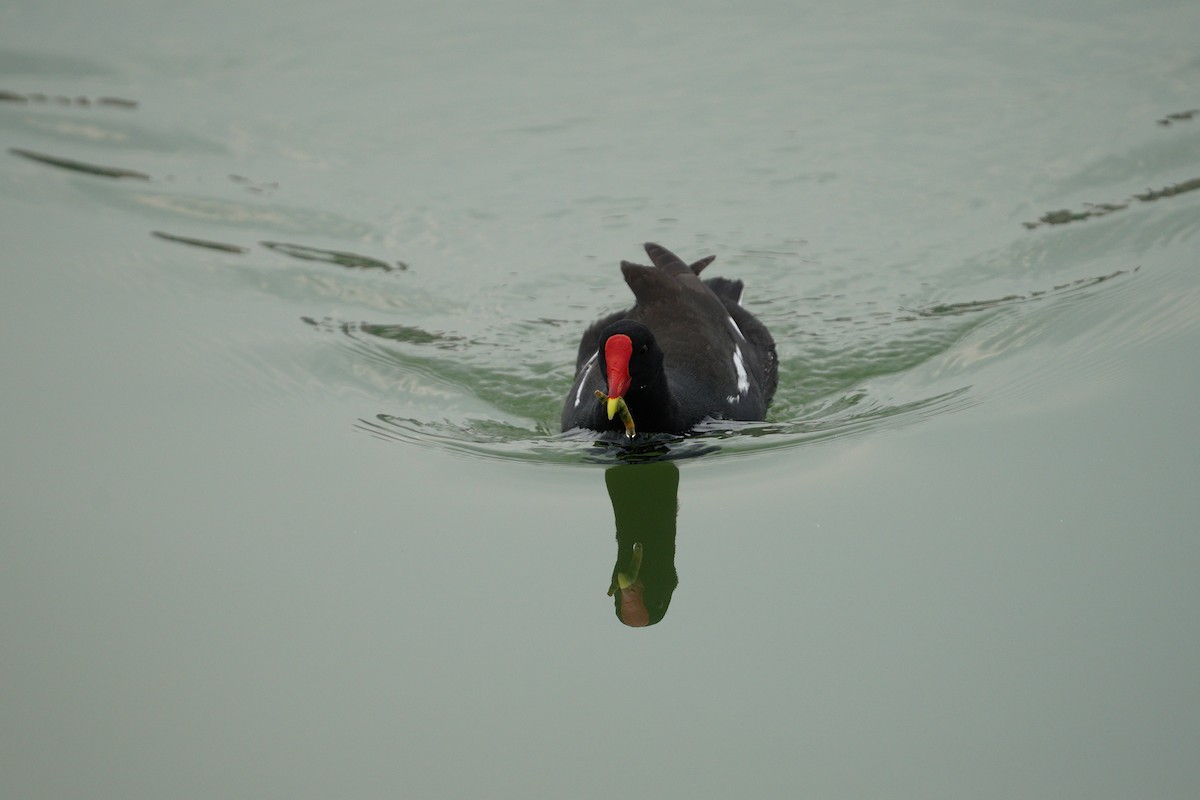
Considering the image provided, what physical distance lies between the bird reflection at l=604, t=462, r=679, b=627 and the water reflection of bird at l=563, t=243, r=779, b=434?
0.73 feet

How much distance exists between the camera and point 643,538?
497 centimetres

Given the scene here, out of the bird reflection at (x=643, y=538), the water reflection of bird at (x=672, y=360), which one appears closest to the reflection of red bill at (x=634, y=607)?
the bird reflection at (x=643, y=538)

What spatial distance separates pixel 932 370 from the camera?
20.7 ft

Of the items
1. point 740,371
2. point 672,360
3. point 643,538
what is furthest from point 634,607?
point 740,371

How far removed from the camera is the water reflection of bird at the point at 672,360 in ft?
17.0

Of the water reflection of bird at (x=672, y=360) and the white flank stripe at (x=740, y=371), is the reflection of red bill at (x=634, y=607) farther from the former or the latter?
the white flank stripe at (x=740, y=371)

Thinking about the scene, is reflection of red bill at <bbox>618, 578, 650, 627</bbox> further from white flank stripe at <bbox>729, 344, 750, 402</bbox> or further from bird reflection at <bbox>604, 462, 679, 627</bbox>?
white flank stripe at <bbox>729, 344, 750, 402</bbox>

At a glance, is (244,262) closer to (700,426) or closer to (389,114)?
(389,114)

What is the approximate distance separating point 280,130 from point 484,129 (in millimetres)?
1336

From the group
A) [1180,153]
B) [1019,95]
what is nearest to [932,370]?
[1180,153]

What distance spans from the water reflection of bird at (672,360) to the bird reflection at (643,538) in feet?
0.73

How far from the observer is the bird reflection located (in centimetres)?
449

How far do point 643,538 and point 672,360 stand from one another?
1110 millimetres

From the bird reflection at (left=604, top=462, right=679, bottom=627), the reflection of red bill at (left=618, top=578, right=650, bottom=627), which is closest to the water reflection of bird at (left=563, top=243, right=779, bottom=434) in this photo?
the bird reflection at (left=604, top=462, right=679, bottom=627)
